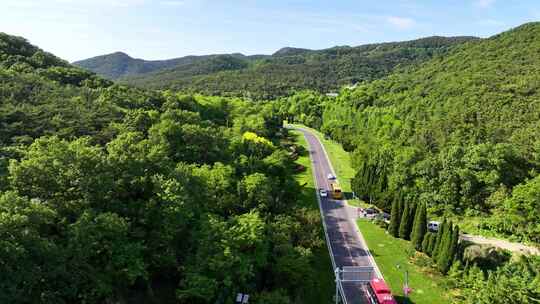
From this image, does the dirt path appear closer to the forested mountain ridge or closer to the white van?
the forested mountain ridge

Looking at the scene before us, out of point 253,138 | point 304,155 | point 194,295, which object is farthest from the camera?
point 304,155

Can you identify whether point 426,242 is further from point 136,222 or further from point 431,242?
point 136,222

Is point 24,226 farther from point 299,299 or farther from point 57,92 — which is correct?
point 57,92

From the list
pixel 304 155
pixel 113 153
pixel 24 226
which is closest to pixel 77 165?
pixel 113 153

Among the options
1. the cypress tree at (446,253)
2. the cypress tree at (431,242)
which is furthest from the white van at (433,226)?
the cypress tree at (446,253)

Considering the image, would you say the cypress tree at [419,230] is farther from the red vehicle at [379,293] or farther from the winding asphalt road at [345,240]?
the red vehicle at [379,293]

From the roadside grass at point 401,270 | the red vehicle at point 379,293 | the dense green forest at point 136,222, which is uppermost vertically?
the dense green forest at point 136,222

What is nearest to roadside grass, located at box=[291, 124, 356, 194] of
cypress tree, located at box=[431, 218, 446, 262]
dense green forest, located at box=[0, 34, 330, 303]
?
cypress tree, located at box=[431, 218, 446, 262]
